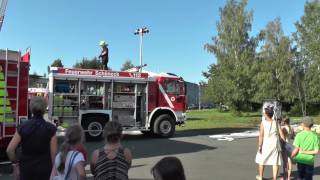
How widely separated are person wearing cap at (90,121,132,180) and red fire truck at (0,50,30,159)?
8543mm

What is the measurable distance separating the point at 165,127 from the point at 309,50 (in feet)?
121

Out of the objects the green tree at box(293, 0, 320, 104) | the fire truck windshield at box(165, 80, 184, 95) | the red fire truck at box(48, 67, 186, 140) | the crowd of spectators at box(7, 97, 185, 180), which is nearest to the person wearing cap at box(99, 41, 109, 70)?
the red fire truck at box(48, 67, 186, 140)

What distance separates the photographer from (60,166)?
17.5 feet

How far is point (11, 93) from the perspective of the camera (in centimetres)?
1352

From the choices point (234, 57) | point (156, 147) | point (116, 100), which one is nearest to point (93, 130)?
point (116, 100)

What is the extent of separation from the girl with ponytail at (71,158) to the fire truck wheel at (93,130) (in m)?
15.6

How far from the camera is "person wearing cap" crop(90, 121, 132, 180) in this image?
5.05 m

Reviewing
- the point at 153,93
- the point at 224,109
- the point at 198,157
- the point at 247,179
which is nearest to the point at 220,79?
the point at 224,109

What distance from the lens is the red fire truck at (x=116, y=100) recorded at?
20.7 meters

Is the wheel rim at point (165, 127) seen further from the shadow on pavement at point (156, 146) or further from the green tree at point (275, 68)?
the green tree at point (275, 68)

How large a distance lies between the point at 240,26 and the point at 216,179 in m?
54.8

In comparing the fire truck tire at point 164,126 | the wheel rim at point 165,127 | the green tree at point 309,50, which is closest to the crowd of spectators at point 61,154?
the fire truck tire at point 164,126

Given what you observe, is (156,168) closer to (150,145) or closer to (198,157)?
(198,157)

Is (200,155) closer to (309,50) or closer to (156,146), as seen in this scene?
(156,146)
